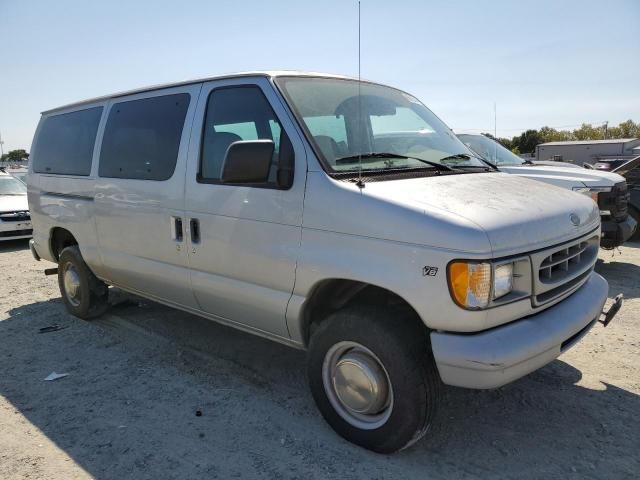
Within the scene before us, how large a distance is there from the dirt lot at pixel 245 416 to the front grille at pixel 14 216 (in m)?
6.34

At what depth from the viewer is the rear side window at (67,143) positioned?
4941 millimetres

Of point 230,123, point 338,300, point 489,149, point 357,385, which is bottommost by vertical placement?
point 357,385

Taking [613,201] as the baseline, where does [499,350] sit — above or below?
below

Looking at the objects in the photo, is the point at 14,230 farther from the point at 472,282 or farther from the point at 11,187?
the point at 472,282

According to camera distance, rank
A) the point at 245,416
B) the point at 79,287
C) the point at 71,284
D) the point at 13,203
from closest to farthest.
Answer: the point at 245,416, the point at 79,287, the point at 71,284, the point at 13,203

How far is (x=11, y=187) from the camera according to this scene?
11820mm

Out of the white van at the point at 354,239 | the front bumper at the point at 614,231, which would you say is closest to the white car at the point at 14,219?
the white van at the point at 354,239

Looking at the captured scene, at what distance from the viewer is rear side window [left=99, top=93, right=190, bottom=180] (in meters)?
3.93

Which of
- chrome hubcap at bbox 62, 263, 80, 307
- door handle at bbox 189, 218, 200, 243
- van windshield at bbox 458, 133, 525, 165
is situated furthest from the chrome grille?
van windshield at bbox 458, 133, 525, 165

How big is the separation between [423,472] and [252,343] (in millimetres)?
2252

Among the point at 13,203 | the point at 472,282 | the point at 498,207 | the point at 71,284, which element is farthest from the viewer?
the point at 13,203

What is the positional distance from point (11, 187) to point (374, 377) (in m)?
11.8

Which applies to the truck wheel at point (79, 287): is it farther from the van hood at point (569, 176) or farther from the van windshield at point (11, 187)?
the van windshield at point (11, 187)

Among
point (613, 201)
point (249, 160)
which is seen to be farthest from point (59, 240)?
point (613, 201)
